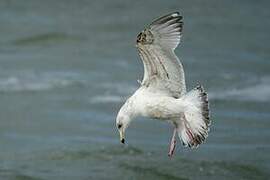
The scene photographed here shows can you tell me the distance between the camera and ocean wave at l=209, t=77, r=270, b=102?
1673cm

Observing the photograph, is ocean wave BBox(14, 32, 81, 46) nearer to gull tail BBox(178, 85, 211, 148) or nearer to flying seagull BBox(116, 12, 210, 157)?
flying seagull BBox(116, 12, 210, 157)

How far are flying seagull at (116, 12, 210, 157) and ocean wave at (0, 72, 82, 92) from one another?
741 centimetres

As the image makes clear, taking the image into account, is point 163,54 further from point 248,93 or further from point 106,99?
point 248,93

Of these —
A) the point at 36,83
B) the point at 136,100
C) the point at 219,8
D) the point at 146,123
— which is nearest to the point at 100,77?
the point at 36,83

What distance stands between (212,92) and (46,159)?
4.96 metres

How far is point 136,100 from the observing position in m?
10.2

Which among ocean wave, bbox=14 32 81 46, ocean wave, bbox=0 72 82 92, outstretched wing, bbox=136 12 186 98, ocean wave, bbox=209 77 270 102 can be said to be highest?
ocean wave, bbox=14 32 81 46

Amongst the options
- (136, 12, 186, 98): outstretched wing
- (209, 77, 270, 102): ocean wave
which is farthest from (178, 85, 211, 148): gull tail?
(209, 77, 270, 102): ocean wave

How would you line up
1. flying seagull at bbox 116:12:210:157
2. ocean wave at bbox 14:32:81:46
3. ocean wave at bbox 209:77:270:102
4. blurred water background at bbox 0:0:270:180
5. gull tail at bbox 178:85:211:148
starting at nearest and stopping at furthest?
flying seagull at bbox 116:12:210:157
gull tail at bbox 178:85:211:148
blurred water background at bbox 0:0:270:180
ocean wave at bbox 209:77:270:102
ocean wave at bbox 14:32:81:46

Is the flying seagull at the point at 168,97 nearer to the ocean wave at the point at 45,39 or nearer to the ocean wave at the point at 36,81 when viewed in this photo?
the ocean wave at the point at 36,81

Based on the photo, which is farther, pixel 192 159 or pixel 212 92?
pixel 212 92

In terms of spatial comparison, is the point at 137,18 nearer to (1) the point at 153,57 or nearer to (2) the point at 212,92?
(2) the point at 212,92

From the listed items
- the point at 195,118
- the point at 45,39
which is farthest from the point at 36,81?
the point at 195,118

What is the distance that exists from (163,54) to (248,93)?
24.6ft
